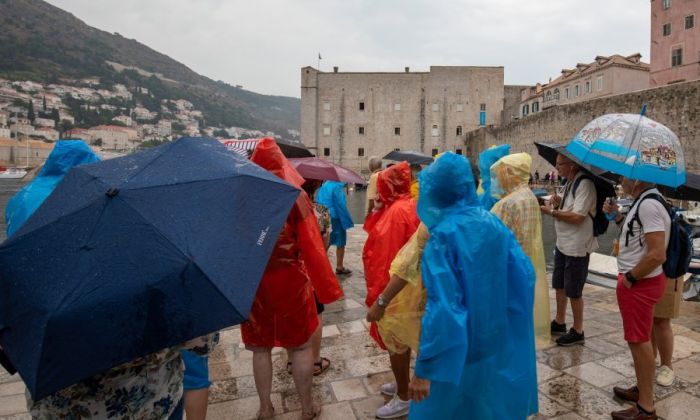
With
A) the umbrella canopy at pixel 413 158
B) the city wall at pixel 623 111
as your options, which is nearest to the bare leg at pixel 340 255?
the umbrella canopy at pixel 413 158

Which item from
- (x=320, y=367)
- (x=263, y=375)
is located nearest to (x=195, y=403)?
(x=263, y=375)

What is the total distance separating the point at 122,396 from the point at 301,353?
1.20 m

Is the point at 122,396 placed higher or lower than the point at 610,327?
higher

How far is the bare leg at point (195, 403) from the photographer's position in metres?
2.23

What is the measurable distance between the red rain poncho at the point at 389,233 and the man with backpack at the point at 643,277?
4.46 ft

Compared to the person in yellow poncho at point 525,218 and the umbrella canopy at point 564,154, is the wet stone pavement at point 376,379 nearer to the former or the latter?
the person in yellow poncho at point 525,218

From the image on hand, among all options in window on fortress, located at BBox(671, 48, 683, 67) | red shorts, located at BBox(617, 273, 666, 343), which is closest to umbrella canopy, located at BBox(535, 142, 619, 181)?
red shorts, located at BBox(617, 273, 666, 343)

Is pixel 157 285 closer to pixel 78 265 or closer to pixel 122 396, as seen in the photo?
pixel 78 265

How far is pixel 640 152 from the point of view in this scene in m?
2.54

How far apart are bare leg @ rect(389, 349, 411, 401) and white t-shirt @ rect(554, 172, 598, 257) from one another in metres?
1.99

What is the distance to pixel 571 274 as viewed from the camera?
3709 millimetres

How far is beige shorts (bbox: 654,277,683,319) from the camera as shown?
9.51ft

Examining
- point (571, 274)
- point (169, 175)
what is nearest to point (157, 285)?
point (169, 175)

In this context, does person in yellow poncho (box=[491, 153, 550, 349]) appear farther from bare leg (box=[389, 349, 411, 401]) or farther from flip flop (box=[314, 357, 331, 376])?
flip flop (box=[314, 357, 331, 376])
